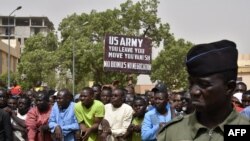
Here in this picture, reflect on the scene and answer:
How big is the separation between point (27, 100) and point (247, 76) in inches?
1226

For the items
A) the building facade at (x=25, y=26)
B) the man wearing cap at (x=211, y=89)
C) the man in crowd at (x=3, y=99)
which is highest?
the building facade at (x=25, y=26)

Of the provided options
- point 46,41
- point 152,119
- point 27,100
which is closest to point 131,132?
point 152,119

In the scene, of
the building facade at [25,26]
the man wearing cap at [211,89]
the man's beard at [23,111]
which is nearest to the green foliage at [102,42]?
the man's beard at [23,111]

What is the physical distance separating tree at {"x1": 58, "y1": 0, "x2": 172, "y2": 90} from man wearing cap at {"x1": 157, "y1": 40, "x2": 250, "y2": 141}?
37.1 meters

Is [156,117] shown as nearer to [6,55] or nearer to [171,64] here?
[171,64]

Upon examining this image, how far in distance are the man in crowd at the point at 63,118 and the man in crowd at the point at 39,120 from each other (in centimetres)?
36

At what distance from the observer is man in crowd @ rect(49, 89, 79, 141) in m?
9.13

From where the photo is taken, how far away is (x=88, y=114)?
30.8ft

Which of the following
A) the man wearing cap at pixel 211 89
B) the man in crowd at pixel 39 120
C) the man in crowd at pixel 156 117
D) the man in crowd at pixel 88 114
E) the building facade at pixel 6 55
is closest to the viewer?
the man wearing cap at pixel 211 89

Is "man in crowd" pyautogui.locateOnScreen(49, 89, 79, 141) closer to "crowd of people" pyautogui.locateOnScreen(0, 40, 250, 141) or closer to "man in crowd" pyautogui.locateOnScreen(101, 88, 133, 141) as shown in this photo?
"crowd of people" pyautogui.locateOnScreen(0, 40, 250, 141)

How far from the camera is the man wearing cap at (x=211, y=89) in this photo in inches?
109

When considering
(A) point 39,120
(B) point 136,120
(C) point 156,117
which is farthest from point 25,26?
(C) point 156,117

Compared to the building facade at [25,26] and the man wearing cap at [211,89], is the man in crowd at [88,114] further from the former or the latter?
the building facade at [25,26]

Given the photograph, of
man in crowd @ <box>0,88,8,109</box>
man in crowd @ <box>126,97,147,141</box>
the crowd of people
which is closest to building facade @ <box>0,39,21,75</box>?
the crowd of people
